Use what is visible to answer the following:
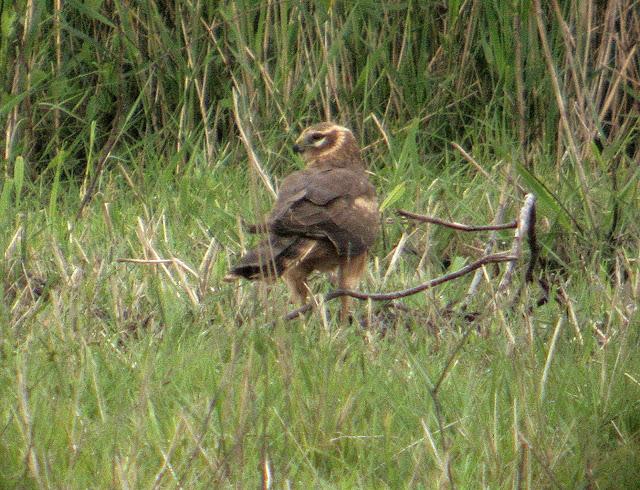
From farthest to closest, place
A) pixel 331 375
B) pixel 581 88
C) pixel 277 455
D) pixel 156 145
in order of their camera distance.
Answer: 1. pixel 156 145
2. pixel 581 88
3. pixel 331 375
4. pixel 277 455

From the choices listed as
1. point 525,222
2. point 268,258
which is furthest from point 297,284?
point 525,222

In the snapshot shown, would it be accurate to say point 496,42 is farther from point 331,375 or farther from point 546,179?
point 331,375

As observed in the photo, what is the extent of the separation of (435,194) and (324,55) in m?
1.01

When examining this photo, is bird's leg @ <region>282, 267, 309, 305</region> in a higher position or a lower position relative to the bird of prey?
lower

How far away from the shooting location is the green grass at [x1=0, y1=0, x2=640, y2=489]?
310 cm

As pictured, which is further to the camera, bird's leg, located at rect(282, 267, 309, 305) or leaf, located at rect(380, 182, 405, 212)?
leaf, located at rect(380, 182, 405, 212)

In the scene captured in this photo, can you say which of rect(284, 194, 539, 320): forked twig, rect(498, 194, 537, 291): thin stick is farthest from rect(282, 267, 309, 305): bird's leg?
rect(498, 194, 537, 291): thin stick

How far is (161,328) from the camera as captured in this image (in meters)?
4.40

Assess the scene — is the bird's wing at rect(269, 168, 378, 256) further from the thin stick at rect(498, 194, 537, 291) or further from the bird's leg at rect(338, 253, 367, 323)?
the thin stick at rect(498, 194, 537, 291)

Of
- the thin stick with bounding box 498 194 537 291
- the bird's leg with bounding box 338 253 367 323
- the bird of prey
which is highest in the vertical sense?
the thin stick with bounding box 498 194 537 291

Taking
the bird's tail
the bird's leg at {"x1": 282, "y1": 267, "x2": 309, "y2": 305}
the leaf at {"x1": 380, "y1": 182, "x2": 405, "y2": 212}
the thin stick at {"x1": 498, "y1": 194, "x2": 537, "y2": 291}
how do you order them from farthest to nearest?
the leaf at {"x1": 380, "y1": 182, "x2": 405, "y2": 212} < the bird's leg at {"x1": 282, "y1": 267, "x2": 309, "y2": 305} < the bird's tail < the thin stick at {"x1": 498, "y1": 194, "x2": 537, "y2": 291}

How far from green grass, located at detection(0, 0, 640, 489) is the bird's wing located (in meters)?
0.26

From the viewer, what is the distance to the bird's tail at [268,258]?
14.9ft

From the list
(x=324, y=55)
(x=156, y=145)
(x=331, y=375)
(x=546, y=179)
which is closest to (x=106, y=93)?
(x=156, y=145)
